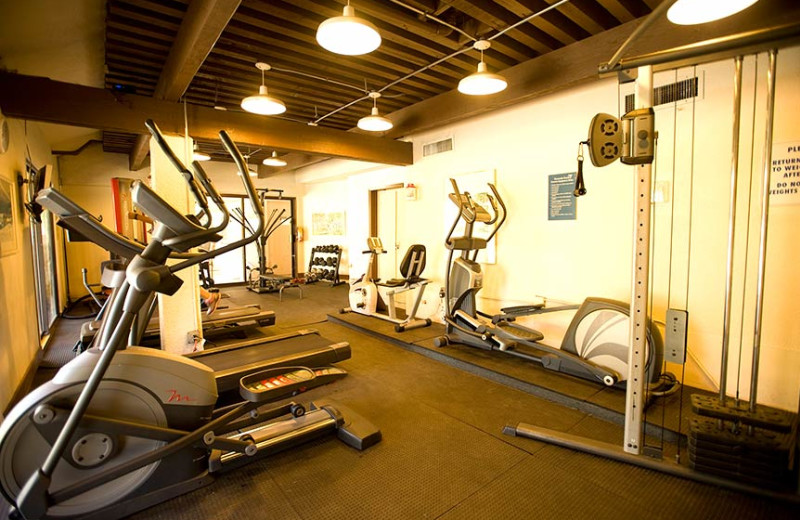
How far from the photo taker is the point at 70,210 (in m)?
1.58

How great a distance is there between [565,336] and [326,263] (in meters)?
6.80

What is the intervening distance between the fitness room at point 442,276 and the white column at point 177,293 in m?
0.03

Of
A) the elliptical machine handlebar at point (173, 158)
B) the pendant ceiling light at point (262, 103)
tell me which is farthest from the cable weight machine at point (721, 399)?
the pendant ceiling light at point (262, 103)

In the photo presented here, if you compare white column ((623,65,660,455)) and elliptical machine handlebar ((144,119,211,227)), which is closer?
elliptical machine handlebar ((144,119,211,227))

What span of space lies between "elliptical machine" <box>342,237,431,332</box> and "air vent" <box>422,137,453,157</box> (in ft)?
4.59

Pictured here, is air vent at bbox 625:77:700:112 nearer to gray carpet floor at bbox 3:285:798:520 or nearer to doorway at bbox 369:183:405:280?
gray carpet floor at bbox 3:285:798:520

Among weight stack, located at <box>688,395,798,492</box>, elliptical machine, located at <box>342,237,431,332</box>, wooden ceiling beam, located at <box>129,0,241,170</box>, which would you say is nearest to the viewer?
weight stack, located at <box>688,395,798,492</box>

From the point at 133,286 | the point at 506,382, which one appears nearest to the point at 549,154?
the point at 506,382

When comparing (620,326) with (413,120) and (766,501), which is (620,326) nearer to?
(766,501)

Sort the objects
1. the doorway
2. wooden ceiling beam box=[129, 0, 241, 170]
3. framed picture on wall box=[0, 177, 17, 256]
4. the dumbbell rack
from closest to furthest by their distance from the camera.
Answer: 1. wooden ceiling beam box=[129, 0, 241, 170]
2. framed picture on wall box=[0, 177, 17, 256]
3. the doorway
4. the dumbbell rack

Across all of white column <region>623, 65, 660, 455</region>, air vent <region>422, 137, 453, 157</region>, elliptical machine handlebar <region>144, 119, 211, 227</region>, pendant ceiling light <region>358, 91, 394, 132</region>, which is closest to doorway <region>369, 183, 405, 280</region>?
air vent <region>422, 137, 453, 157</region>

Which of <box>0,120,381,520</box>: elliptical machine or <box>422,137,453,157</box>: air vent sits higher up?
<box>422,137,453,157</box>: air vent

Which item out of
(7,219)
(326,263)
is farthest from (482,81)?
(326,263)

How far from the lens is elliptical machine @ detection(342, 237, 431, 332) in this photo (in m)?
4.80
